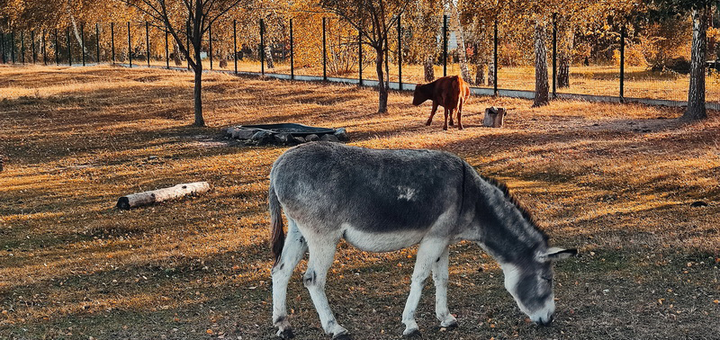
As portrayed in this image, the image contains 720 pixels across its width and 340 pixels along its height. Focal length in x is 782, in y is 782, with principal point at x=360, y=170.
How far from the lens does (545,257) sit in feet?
23.8

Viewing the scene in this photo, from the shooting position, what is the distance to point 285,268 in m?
7.34

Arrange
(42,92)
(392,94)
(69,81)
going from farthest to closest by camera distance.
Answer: (69,81)
(42,92)
(392,94)

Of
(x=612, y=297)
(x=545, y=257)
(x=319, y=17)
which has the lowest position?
(x=612, y=297)

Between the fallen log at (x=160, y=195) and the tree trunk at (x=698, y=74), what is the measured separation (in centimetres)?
1390

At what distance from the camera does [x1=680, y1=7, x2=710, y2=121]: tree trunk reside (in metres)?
21.2

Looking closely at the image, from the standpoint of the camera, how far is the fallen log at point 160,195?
13264mm

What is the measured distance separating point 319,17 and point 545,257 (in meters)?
40.5

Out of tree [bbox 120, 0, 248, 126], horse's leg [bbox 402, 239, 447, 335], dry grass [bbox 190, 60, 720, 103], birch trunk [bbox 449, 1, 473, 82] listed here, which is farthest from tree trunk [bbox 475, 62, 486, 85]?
horse's leg [bbox 402, 239, 447, 335]

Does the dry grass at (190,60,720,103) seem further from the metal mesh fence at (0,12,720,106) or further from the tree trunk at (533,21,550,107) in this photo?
the tree trunk at (533,21,550,107)

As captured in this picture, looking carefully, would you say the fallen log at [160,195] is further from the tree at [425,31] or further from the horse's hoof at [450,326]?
the tree at [425,31]

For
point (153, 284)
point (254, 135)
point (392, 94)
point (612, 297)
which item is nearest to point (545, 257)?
point (612, 297)

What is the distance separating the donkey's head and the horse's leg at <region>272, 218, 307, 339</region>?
6.56 feet

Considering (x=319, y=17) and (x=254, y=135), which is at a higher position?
(x=319, y=17)

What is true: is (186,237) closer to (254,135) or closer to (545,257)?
(545,257)
